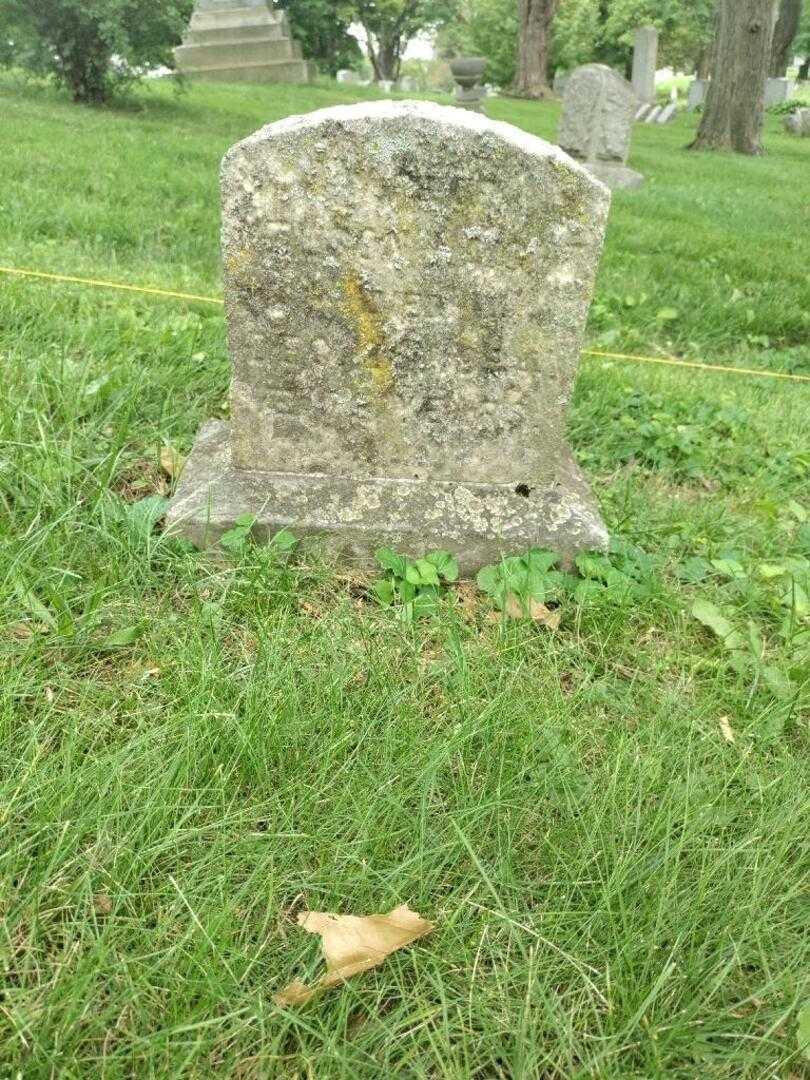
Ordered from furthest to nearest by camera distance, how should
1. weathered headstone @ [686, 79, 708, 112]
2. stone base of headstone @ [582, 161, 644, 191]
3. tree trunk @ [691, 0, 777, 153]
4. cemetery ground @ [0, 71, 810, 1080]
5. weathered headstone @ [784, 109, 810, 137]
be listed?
weathered headstone @ [686, 79, 708, 112], weathered headstone @ [784, 109, 810, 137], tree trunk @ [691, 0, 777, 153], stone base of headstone @ [582, 161, 644, 191], cemetery ground @ [0, 71, 810, 1080]

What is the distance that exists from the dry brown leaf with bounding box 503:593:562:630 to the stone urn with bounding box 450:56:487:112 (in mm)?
13608

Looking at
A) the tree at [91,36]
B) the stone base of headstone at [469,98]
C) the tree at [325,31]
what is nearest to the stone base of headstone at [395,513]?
the tree at [91,36]

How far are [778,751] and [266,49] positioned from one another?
17.9 meters

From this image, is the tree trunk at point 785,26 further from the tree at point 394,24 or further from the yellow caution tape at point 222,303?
the yellow caution tape at point 222,303

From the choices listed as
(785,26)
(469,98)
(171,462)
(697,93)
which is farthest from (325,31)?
(171,462)

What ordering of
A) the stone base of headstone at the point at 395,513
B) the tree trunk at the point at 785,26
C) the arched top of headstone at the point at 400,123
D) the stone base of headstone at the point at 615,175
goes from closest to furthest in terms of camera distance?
the arched top of headstone at the point at 400,123 < the stone base of headstone at the point at 395,513 < the stone base of headstone at the point at 615,175 < the tree trunk at the point at 785,26

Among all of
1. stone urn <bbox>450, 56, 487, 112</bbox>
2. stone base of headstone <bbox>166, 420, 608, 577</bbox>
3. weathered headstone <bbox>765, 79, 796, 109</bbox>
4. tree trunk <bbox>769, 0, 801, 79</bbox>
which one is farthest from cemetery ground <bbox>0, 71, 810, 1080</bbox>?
tree trunk <bbox>769, 0, 801, 79</bbox>

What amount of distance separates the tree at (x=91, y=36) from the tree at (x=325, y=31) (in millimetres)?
10151

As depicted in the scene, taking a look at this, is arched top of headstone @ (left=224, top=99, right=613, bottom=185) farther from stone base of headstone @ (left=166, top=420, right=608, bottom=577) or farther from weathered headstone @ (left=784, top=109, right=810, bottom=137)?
weathered headstone @ (left=784, top=109, right=810, bottom=137)

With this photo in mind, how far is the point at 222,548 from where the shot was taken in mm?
2498

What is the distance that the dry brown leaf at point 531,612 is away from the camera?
2350mm

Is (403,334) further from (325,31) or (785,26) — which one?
(785,26)

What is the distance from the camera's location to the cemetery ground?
135cm

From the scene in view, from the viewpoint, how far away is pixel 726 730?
2.03 meters
